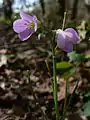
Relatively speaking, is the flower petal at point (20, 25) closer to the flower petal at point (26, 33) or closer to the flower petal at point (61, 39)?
the flower petal at point (26, 33)

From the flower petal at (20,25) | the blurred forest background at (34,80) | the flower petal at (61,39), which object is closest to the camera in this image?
the flower petal at (61,39)

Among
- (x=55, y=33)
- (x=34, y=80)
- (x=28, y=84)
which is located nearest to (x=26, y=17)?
(x=55, y=33)

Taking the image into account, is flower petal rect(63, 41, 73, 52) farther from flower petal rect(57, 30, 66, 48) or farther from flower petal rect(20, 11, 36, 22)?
flower petal rect(20, 11, 36, 22)

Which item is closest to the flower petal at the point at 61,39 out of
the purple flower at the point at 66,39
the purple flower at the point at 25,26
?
the purple flower at the point at 66,39

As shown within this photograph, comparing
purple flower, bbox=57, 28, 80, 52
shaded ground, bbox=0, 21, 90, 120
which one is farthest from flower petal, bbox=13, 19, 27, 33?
shaded ground, bbox=0, 21, 90, 120

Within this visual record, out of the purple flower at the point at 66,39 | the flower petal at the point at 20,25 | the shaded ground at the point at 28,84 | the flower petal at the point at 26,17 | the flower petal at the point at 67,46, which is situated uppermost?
the flower petal at the point at 26,17

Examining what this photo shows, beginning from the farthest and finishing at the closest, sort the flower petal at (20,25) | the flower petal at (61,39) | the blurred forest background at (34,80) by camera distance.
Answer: the blurred forest background at (34,80), the flower petal at (20,25), the flower petal at (61,39)

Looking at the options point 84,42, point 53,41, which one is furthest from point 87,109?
point 84,42

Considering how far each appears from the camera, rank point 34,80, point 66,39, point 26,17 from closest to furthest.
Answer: point 66,39
point 26,17
point 34,80

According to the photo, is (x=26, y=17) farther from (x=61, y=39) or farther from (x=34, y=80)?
(x=34, y=80)
